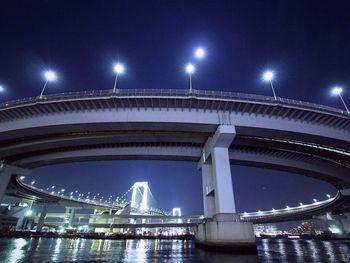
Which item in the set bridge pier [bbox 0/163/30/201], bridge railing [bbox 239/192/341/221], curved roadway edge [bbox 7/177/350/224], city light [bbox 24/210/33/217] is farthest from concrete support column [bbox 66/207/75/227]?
bridge railing [bbox 239/192/341/221]

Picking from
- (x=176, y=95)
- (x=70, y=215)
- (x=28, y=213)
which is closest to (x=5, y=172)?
(x=176, y=95)

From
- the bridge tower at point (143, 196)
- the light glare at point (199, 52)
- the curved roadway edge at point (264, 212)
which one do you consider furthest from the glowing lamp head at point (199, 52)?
the bridge tower at point (143, 196)

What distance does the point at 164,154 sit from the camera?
1359 inches

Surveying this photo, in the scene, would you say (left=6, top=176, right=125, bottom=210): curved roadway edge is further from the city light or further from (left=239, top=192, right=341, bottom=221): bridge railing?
(left=239, top=192, right=341, bottom=221): bridge railing


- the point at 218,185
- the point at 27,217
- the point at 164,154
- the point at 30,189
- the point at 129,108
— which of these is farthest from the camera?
the point at 27,217

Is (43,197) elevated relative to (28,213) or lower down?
elevated

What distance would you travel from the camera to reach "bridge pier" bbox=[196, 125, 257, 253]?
2031 cm

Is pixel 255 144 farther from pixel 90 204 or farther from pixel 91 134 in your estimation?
pixel 90 204

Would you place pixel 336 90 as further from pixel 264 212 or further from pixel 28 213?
pixel 28 213

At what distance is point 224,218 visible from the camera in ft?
70.6

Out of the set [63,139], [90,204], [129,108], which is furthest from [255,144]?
[90,204]

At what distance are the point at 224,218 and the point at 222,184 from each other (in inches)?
136

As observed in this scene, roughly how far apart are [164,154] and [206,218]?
462 inches

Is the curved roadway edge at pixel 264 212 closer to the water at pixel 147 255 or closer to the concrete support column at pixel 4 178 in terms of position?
the concrete support column at pixel 4 178
